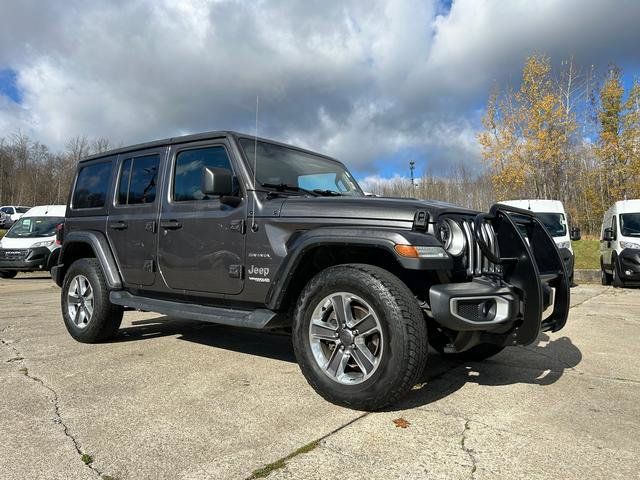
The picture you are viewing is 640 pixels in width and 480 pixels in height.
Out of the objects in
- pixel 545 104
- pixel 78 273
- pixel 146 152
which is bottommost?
pixel 78 273

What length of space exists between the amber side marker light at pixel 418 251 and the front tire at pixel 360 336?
0.20 metres

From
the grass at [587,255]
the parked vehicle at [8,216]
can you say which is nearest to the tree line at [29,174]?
the parked vehicle at [8,216]

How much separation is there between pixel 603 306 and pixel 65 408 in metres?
8.17

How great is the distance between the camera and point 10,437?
8.92ft

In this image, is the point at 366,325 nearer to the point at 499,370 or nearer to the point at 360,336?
the point at 360,336

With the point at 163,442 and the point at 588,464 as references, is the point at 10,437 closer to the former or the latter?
the point at 163,442

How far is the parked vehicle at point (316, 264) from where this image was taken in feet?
9.77

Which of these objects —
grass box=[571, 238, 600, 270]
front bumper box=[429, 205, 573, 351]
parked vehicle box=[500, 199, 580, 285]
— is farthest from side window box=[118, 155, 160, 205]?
grass box=[571, 238, 600, 270]

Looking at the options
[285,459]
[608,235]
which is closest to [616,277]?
[608,235]

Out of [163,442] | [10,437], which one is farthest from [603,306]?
[10,437]

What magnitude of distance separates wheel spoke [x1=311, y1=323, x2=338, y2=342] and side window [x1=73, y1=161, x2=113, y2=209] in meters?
3.15

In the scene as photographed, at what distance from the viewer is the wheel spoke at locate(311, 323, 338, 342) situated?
3238 mm

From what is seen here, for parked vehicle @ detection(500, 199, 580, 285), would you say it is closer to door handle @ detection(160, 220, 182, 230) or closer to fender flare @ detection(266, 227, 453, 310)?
door handle @ detection(160, 220, 182, 230)

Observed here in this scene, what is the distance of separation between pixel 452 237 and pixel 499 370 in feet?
5.20
